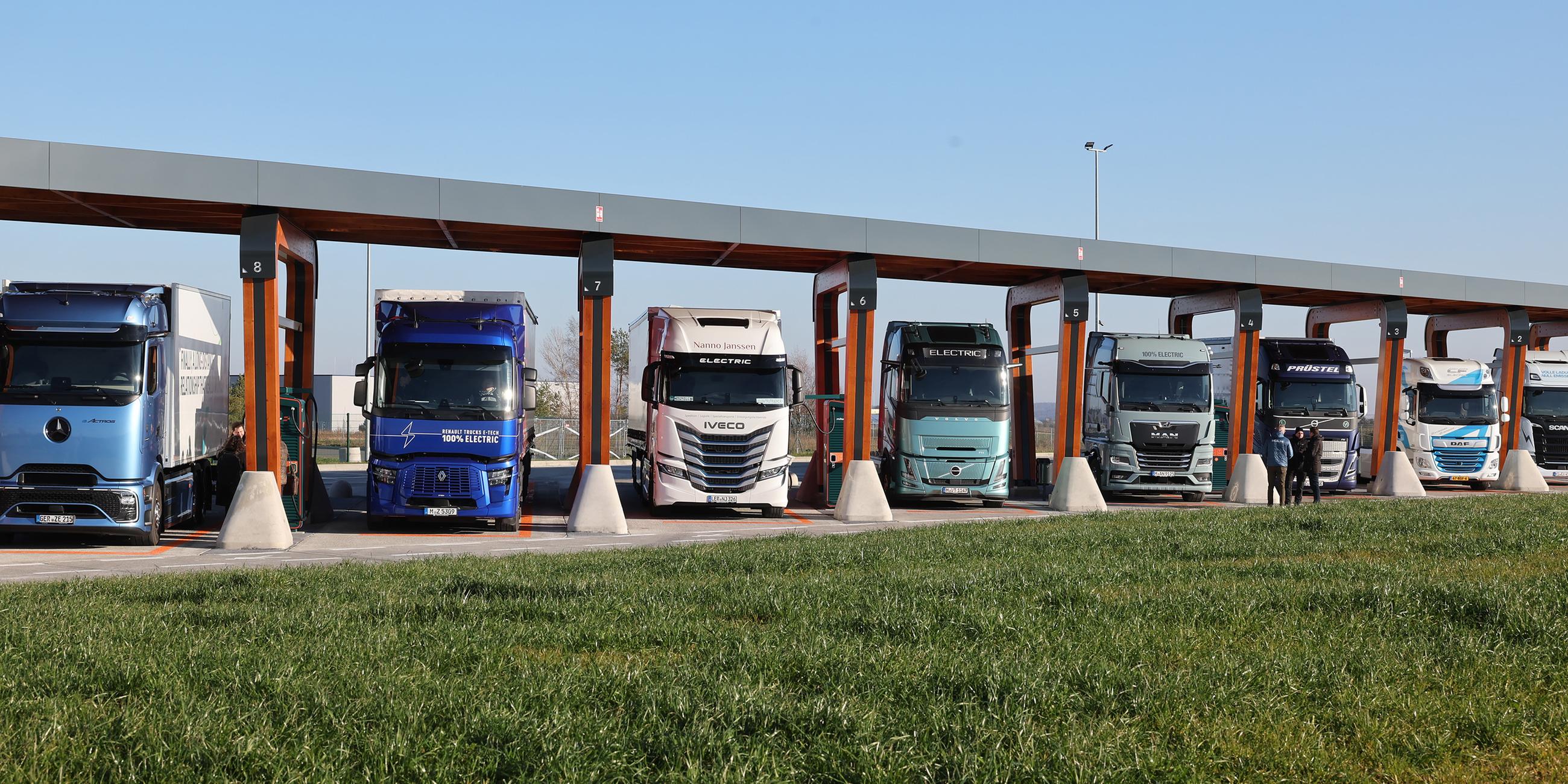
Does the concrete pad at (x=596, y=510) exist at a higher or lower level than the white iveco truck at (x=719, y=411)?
lower

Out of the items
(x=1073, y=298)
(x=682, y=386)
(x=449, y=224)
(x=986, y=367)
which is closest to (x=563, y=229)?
(x=449, y=224)

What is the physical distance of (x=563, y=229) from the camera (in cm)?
1862

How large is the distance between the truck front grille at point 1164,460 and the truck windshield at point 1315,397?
3904 millimetres

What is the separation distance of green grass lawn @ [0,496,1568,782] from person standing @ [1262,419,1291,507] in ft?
39.8

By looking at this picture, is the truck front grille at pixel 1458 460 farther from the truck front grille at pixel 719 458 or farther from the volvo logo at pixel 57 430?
the volvo logo at pixel 57 430

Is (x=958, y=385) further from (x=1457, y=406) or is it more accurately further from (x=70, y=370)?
(x=1457, y=406)

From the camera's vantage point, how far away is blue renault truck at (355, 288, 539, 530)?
1716 centimetres

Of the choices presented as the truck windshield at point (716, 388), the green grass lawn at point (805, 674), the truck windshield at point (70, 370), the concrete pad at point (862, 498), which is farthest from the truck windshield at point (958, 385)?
the truck windshield at point (70, 370)

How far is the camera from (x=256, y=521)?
52.3ft

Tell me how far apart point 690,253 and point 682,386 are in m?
3.34

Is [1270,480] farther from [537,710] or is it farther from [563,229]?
[537,710]

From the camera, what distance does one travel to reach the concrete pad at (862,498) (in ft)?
66.5

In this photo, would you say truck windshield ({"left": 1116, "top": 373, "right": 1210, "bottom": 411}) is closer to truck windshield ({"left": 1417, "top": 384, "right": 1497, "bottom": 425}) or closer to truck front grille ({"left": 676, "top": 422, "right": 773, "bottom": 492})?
truck windshield ({"left": 1417, "top": 384, "right": 1497, "bottom": 425})

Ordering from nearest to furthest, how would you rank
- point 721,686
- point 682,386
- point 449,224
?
point 721,686, point 449,224, point 682,386
